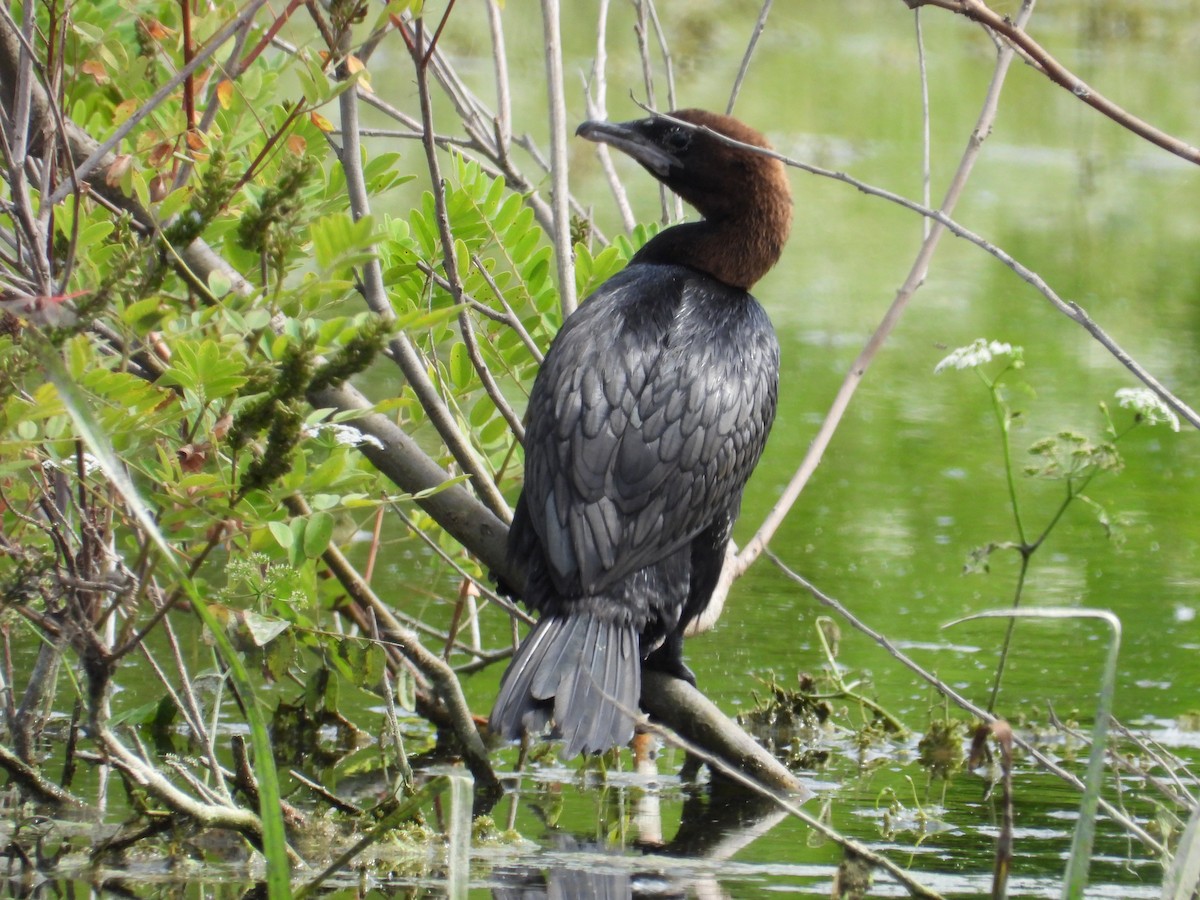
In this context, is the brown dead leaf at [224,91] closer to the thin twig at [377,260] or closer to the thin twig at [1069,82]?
the thin twig at [377,260]

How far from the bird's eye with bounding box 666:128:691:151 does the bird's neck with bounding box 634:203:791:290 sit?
0.18 m

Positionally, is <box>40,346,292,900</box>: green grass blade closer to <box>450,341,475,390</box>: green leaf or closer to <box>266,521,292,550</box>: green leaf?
<box>266,521,292,550</box>: green leaf

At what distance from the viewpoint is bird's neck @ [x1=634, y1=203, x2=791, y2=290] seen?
3736mm

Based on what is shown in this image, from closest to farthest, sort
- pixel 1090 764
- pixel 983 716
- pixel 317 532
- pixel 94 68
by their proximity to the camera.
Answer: pixel 1090 764 < pixel 983 716 < pixel 317 532 < pixel 94 68

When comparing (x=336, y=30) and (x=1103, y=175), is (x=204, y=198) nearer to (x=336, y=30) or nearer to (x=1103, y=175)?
(x=336, y=30)

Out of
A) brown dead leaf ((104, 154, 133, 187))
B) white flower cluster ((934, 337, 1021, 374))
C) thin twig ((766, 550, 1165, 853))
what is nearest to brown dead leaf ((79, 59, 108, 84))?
brown dead leaf ((104, 154, 133, 187))

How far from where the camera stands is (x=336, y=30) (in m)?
2.52

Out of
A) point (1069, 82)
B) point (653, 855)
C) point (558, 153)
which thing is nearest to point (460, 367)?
point (558, 153)

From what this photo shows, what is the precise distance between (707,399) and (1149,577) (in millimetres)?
2396

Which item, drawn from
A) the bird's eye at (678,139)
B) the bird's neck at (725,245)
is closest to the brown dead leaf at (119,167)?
the bird's neck at (725,245)

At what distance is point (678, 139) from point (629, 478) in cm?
97

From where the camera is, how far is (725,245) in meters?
3.75

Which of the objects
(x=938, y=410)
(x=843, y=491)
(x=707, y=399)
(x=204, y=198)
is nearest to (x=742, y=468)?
(x=707, y=399)

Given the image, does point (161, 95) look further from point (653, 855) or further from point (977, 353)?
point (977, 353)
